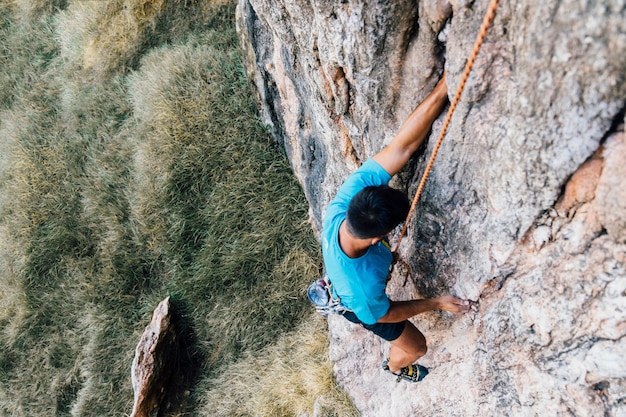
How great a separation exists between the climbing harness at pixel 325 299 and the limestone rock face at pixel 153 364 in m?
2.63

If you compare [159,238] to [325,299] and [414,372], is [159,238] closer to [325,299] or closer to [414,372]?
[325,299]

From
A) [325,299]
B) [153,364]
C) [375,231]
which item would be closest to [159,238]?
[153,364]

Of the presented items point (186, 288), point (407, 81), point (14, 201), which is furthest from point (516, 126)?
point (14, 201)

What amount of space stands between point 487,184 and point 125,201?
4745mm

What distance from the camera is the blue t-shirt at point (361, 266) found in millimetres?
2402

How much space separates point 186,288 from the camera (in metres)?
5.14

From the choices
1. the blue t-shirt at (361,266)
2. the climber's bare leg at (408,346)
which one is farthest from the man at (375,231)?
the climber's bare leg at (408,346)

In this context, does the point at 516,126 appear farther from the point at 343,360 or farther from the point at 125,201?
the point at 125,201

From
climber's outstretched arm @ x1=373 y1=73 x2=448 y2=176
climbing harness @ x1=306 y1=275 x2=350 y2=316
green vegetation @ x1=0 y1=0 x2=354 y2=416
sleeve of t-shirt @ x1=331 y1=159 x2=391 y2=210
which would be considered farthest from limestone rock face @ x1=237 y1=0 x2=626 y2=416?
green vegetation @ x1=0 y1=0 x2=354 y2=416

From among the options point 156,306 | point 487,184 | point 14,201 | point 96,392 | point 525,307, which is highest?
point 487,184

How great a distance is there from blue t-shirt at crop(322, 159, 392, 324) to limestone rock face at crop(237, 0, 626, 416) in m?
0.25

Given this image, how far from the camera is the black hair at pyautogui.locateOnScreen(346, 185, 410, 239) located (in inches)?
81.8

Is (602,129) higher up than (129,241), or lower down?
higher up

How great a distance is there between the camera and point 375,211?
208 centimetres
